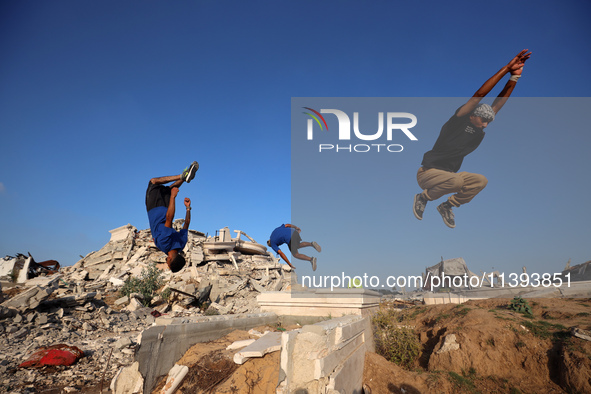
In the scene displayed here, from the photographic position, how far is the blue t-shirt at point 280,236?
9070 mm

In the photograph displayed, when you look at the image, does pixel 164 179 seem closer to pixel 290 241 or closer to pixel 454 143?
pixel 290 241

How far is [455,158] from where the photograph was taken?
945cm

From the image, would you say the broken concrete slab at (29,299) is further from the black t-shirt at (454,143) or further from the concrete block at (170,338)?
the black t-shirt at (454,143)

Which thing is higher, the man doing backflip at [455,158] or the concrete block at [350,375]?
the man doing backflip at [455,158]

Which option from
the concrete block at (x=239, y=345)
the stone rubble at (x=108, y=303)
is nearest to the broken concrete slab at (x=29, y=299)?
the stone rubble at (x=108, y=303)

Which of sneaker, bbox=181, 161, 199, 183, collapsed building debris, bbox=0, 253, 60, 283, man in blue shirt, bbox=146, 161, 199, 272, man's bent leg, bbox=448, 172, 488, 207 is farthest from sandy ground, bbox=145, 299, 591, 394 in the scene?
collapsed building debris, bbox=0, 253, 60, 283

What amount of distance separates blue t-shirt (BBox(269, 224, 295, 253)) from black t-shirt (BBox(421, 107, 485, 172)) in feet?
17.8

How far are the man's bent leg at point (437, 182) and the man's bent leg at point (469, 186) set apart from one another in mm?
112

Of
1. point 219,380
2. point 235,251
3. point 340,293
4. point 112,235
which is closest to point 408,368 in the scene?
point 340,293

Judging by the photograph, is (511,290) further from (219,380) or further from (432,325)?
(219,380)

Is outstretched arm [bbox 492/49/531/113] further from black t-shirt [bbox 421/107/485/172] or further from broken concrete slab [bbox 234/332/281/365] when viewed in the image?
broken concrete slab [bbox 234/332/281/365]

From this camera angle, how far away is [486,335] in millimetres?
6223

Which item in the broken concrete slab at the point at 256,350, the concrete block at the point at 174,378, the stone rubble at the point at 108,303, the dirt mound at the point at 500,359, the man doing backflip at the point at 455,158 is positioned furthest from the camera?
the man doing backflip at the point at 455,158

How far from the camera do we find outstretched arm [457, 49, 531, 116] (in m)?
6.98
